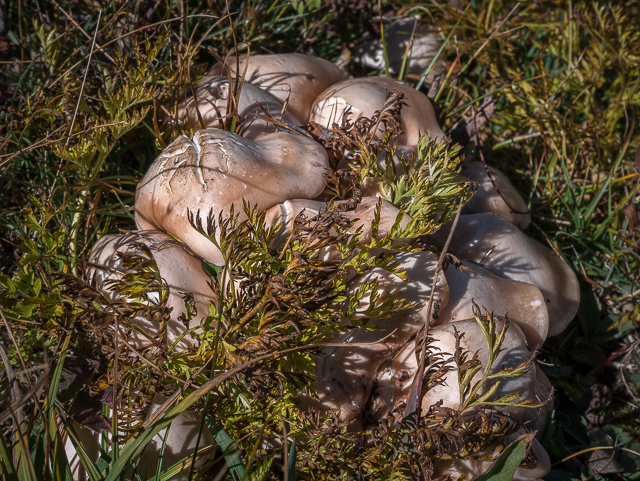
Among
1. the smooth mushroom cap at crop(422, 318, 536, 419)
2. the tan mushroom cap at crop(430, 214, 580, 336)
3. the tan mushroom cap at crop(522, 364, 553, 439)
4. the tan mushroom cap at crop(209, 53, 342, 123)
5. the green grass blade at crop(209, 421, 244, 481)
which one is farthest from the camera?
the tan mushroom cap at crop(209, 53, 342, 123)

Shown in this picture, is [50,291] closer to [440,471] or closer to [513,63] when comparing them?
[440,471]

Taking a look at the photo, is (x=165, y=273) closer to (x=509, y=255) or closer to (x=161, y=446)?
(x=161, y=446)

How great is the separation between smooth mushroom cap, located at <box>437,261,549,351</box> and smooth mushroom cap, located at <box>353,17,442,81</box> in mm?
1732

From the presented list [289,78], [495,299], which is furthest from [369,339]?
[289,78]

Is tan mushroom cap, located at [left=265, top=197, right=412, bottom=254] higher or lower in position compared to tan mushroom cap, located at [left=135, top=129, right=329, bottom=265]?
lower

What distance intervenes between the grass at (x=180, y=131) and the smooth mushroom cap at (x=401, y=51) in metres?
0.09

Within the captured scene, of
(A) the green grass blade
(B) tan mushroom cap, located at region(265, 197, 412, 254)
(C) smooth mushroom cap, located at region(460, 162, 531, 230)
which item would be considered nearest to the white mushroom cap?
(B) tan mushroom cap, located at region(265, 197, 412, 254)

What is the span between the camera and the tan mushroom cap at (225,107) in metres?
2.25

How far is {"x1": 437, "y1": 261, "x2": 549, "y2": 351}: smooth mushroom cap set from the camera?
6.43 feet

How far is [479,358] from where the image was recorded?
1.78m

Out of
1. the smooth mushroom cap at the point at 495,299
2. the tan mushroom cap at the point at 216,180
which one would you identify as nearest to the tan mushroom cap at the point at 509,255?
the smooth mushroom cap at the point at 495,299

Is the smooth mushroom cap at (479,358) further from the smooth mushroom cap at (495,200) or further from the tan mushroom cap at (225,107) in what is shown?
the tan mushroom cap at (225,107)

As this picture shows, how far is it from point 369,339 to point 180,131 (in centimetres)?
122

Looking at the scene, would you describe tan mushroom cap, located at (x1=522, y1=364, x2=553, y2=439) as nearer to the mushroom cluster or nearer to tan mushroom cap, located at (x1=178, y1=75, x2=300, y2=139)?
the mushroom cluster
